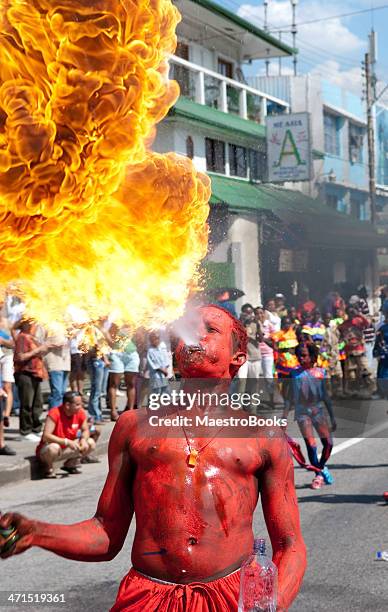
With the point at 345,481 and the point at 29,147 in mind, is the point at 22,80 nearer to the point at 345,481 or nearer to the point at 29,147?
the point at 29,147

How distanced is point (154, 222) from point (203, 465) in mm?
2024

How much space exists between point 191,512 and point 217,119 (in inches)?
676

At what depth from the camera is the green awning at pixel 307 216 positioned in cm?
1306

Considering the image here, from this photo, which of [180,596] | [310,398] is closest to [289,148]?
[310,398]

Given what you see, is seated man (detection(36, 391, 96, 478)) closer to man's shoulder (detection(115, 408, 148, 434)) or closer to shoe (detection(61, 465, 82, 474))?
shoe (detection(61, 465, 82, 474))

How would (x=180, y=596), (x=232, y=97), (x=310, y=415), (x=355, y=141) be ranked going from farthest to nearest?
(x=232, y=97)
(x=355, y=141)
(x=310, y=415)
(x=180, y=596)

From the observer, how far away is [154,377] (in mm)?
11945

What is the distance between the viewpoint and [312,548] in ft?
22.4

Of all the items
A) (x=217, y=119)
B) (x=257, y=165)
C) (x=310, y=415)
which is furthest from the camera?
(x=217, y=119)

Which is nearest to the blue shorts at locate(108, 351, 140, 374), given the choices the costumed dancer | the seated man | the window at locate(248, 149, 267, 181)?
the seated man

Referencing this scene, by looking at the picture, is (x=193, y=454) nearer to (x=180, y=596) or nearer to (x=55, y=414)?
(x=180, y=596)

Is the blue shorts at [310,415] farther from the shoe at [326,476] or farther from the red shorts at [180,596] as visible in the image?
the red shorts at [180,596]

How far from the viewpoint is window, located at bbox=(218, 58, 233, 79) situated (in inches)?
732

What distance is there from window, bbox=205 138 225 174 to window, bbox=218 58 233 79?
4.18ft
